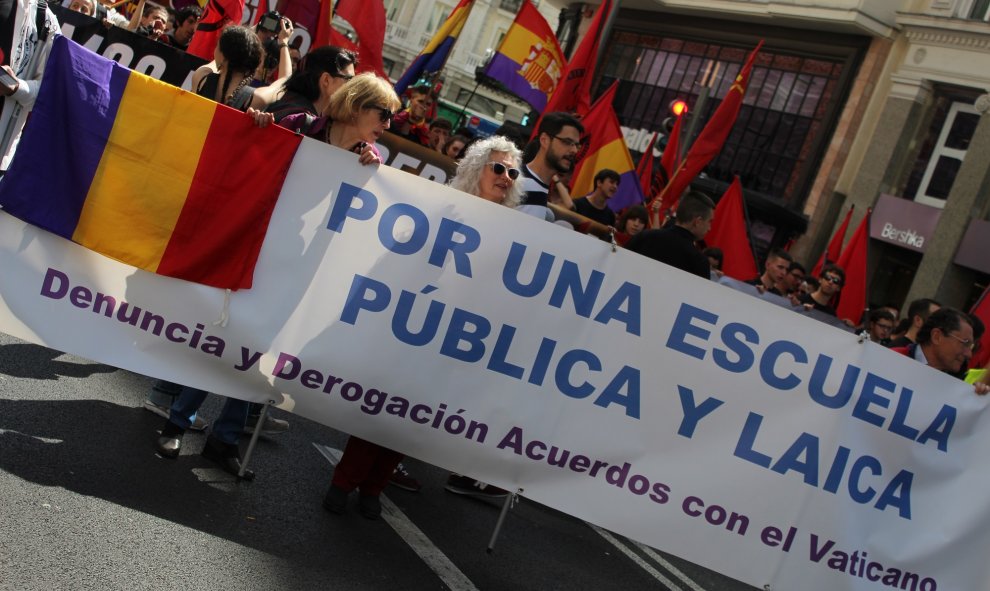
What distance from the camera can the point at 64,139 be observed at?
16.1 ft

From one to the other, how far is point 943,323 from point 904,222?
15.0 metres

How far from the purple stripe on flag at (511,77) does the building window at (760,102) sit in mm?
11077

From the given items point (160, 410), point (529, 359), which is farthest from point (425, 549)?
point (160, 410)

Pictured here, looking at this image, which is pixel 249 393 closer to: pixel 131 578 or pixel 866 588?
pixel 131 578

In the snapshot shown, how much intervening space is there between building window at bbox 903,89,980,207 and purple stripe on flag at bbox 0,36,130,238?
1796 centimetres

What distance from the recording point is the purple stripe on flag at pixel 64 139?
15.9ft

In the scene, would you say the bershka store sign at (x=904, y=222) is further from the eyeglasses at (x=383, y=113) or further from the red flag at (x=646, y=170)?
the eyeglasses at (x=383, y=113)

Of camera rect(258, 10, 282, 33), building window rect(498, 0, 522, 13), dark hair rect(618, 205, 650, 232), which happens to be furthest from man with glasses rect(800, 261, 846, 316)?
building window rect(498, 0, 522, 13)

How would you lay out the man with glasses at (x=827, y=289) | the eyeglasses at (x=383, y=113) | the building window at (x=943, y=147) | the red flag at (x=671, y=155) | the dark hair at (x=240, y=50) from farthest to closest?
the building window at (x=943, y=147)
the red flag at (x=671, y=155)
the man with glasses at (x=827, y=289)
the dark hair at (x=240, y=50)
the eyeglasses at (x=383, y=113)

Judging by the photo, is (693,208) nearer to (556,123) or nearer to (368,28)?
(556,123)

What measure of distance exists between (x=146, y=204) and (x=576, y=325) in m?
1.96

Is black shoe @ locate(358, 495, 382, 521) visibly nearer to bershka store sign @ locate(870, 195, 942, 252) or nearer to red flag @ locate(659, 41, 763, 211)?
red flag @ locate(659, 41, 763, 211)

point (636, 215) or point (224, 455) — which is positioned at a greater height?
point (636, 215)

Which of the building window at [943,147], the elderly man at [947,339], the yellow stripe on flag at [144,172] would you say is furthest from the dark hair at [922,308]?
the building window at [943,147]
